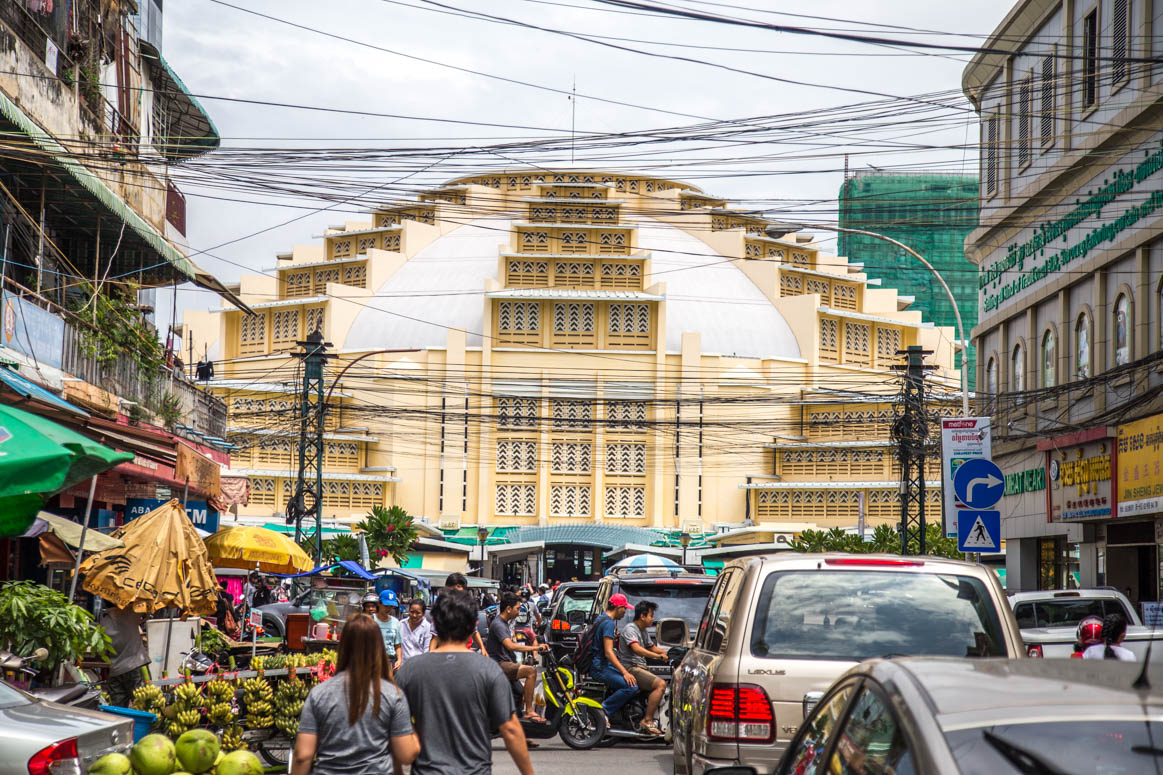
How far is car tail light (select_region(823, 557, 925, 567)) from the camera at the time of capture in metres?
7.70

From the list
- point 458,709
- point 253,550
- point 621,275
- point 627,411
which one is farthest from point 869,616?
point 621,275

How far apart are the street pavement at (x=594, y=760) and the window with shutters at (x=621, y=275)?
5782 cm

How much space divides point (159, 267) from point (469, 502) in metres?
44.5

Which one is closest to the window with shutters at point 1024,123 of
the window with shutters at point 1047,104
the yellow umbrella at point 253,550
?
the window with shutters at point 1047,104

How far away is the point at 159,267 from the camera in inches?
966

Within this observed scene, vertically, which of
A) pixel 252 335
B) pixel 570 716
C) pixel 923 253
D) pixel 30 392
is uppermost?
pixel 923 253

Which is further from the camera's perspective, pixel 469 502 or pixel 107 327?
pixel 469 502

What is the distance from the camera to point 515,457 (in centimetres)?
6906

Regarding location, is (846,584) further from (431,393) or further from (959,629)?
(431,393)

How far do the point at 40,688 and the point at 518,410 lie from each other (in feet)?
193

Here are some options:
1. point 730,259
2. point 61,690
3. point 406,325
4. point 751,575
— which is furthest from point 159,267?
point 730,259

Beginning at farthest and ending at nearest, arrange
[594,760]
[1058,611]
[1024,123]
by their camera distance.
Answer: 1. [1024,123]
2. [1058,611]
3. [594,760]

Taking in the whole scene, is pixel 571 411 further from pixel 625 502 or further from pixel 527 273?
pixel 527 273

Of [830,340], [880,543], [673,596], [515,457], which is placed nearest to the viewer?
[673,596]
